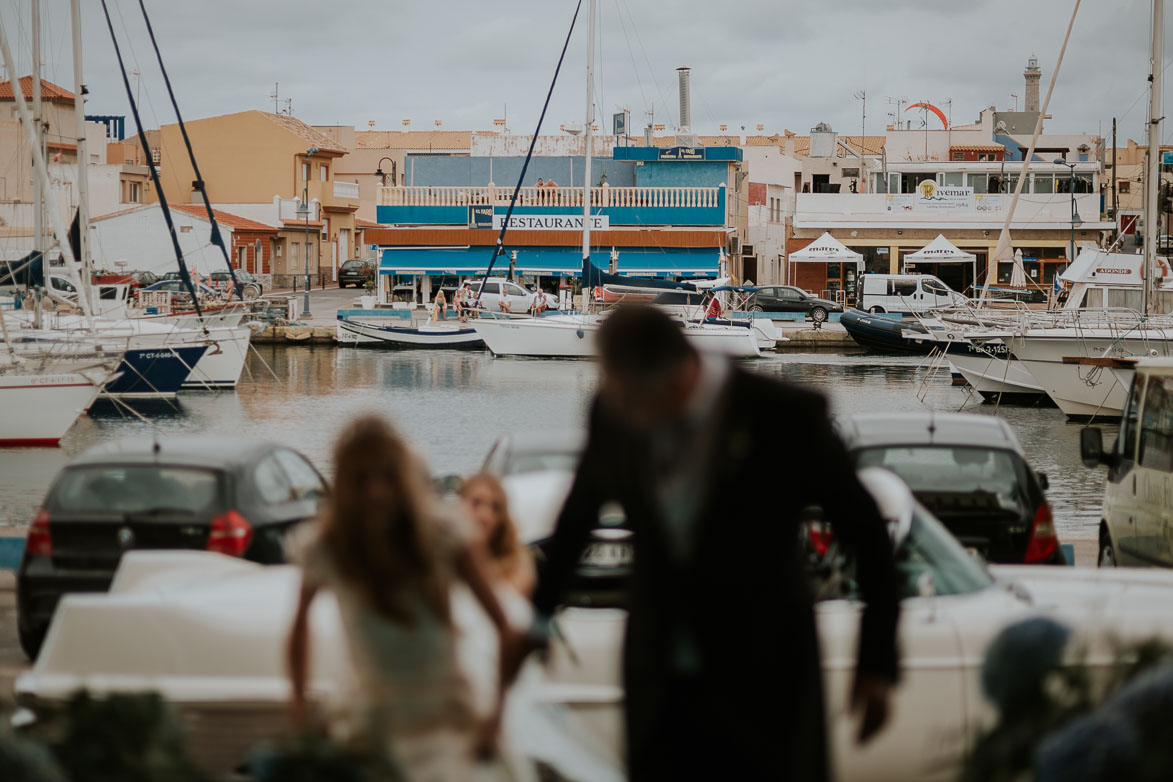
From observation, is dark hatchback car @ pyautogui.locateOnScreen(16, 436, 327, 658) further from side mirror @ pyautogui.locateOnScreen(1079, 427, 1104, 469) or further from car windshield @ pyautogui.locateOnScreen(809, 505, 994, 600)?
side mirror @ pyautogui.locateOnScreen(1079, 427, 1104, 469)

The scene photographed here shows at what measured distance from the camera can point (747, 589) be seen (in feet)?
9.98

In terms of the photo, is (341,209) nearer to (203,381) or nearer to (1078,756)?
(203,381)

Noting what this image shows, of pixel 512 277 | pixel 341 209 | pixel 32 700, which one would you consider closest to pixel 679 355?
pixel 32 700

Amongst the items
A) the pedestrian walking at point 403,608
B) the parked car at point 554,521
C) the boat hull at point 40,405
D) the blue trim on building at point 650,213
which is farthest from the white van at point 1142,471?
the blue trim on building at point 650,213

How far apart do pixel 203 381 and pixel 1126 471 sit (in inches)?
1092

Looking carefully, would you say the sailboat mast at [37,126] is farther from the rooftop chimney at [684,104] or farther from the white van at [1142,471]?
the rooftop chimney at [684,104]

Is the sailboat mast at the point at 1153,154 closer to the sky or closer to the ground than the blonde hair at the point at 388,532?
closer to the sky

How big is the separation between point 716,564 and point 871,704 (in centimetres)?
51

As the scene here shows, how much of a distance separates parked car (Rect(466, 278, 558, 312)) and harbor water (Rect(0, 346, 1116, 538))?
5.32m

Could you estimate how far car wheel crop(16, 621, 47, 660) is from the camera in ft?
25.9

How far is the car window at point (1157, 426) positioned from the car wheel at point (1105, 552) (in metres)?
0.86

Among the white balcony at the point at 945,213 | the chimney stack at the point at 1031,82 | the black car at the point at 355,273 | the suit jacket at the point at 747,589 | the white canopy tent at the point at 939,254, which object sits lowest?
the suit jacket at the point at 747,589

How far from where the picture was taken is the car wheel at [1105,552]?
10140 mm

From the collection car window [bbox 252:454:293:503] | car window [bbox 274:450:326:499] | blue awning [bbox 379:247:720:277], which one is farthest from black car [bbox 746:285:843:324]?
car window [bbox 252:454:293:503]
